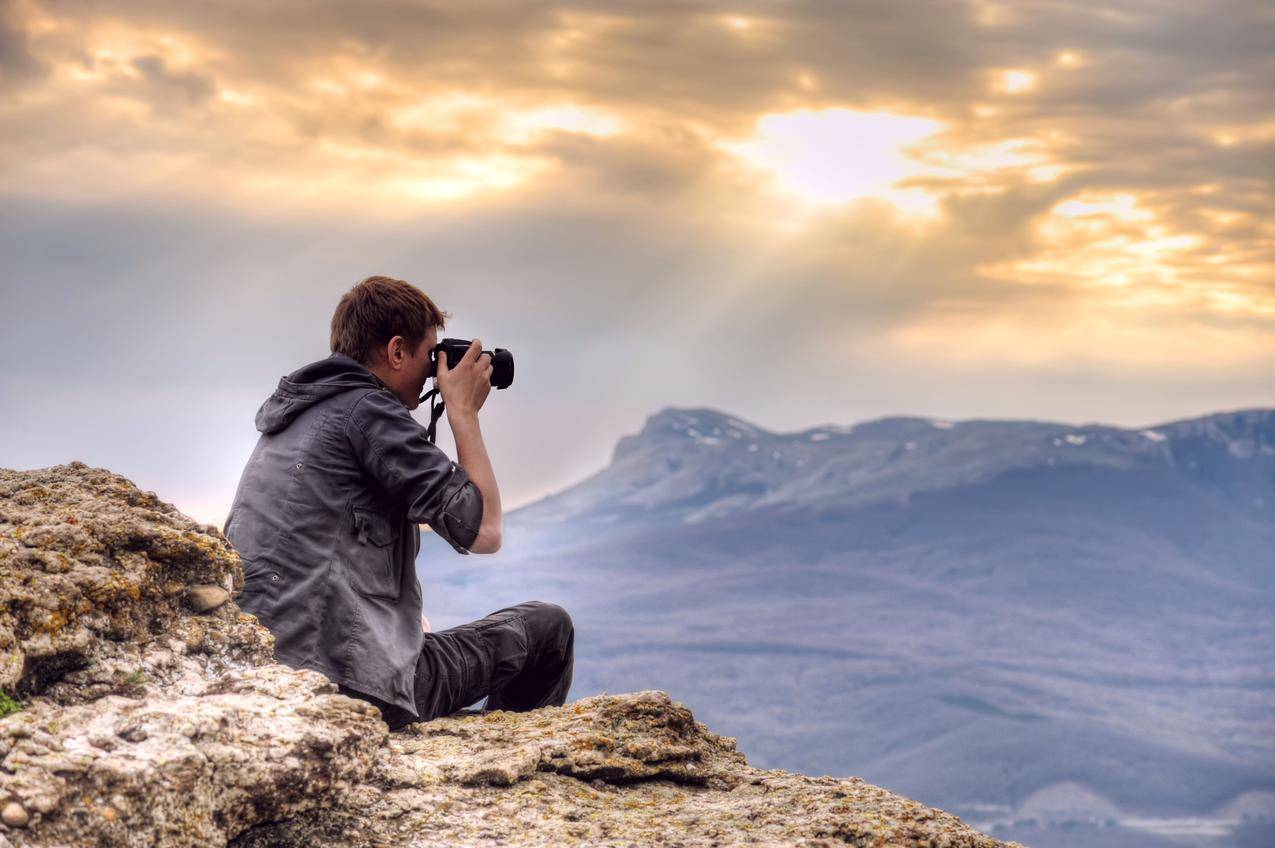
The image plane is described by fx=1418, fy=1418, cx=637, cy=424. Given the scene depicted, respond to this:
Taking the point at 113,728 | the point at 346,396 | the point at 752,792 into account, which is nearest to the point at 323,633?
the point at 346,396

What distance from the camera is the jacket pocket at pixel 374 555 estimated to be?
706cm

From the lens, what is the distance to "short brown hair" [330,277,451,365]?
7504mm

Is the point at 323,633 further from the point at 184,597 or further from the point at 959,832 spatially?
the point at 959,832

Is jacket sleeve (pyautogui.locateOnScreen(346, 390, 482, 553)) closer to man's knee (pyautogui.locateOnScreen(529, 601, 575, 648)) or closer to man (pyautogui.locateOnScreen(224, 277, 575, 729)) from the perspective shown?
man (pyautogui.locateOnScreen(224, 277, 575, 729))

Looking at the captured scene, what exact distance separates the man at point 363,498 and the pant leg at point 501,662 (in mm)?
153

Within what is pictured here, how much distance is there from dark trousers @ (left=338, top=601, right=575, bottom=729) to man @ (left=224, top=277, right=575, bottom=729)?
3.3 inches

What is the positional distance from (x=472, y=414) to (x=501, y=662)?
164 centimetres

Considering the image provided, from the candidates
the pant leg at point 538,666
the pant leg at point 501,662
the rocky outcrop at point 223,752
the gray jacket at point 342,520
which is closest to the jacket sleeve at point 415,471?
the gray jacket at point 342,520

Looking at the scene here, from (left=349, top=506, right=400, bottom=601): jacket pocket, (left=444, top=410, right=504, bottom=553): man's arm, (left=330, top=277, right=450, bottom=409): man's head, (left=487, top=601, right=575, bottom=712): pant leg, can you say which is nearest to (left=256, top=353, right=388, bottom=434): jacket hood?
(left=330, top=277, right=450, bottom=409): man's head

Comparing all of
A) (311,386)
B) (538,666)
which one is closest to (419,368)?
(311,386)

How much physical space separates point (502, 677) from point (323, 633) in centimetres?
177

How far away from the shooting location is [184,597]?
6.44 meters

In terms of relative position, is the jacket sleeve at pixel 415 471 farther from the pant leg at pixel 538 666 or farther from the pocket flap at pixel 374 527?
the pant leg at pixel 538 666

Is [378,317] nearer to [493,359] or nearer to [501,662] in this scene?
[493,359]
